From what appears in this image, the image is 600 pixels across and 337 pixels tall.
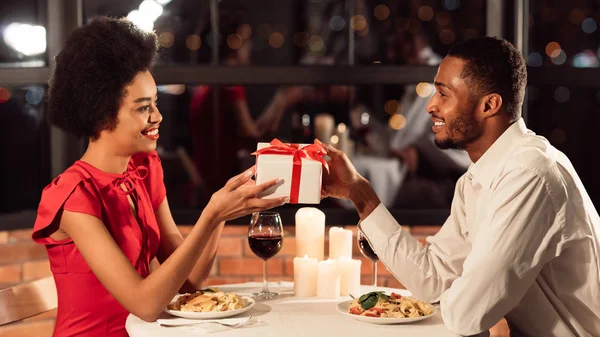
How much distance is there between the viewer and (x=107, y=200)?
86.7 inches

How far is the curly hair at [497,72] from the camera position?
2.14 metres

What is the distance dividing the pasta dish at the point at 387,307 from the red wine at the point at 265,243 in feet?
1.08

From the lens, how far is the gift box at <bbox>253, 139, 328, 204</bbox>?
1.95m

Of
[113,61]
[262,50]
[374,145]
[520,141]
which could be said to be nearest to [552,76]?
[374,145]

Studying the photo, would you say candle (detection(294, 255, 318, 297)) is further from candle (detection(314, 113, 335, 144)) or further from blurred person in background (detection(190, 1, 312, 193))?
blurred person in background (detection(190, 1, 312, 193))

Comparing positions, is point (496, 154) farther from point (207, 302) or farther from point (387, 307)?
point (207, 302)

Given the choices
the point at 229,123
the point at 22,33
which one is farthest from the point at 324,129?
the point at 22,33

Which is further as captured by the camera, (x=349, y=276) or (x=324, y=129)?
(x=324, y=129)

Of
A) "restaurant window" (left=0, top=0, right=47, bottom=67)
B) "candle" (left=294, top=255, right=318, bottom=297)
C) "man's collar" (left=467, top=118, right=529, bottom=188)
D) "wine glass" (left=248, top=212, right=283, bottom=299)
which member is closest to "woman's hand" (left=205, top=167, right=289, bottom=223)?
"wine glass" (left=248, top=212, right=283, bottom=299)

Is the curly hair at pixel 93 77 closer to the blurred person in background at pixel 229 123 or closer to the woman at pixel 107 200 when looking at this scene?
the woman at pixel 107 200

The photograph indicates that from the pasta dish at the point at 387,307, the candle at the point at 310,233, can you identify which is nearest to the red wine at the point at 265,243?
the candle at the point at 310,233

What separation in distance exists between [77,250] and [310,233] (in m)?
0.67

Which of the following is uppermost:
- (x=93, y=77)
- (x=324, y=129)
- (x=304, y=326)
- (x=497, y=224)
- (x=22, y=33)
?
(x=22, y=33)

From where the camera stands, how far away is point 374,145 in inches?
166
